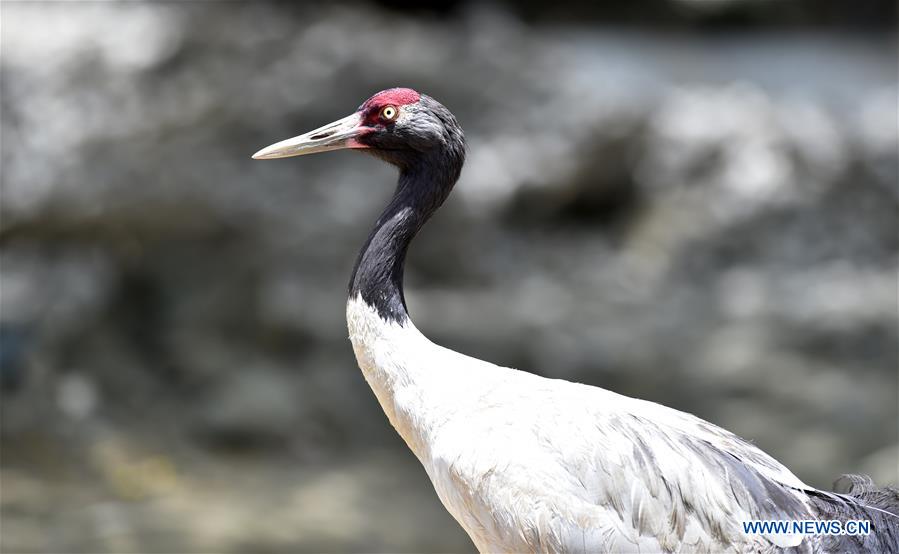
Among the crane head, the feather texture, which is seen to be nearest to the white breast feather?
the feather texture

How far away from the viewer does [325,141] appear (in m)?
3.77

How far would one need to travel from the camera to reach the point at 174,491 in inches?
272

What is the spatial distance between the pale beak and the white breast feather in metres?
0.78

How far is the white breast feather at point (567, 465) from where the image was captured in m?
3.19

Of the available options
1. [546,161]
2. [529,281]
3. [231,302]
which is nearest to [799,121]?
[546,161]

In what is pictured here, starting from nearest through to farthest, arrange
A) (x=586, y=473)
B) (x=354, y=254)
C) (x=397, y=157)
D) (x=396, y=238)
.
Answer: (x=586, y=473), (x=396, y=238), (x=397, y=157), (x=354, y=254)

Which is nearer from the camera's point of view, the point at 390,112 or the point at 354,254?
the point at 390,112

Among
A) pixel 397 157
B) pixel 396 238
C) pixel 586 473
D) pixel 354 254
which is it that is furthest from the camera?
pixel 354 254

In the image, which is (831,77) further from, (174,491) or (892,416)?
(174,491)

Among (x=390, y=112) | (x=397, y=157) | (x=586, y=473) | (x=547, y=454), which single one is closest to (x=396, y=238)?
(x=397, y=157)

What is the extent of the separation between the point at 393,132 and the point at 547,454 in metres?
1.27

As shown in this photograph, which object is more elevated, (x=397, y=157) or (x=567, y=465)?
(x=397, y=157)

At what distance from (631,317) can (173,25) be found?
5251 mm

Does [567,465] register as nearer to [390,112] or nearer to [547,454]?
[547,454]
